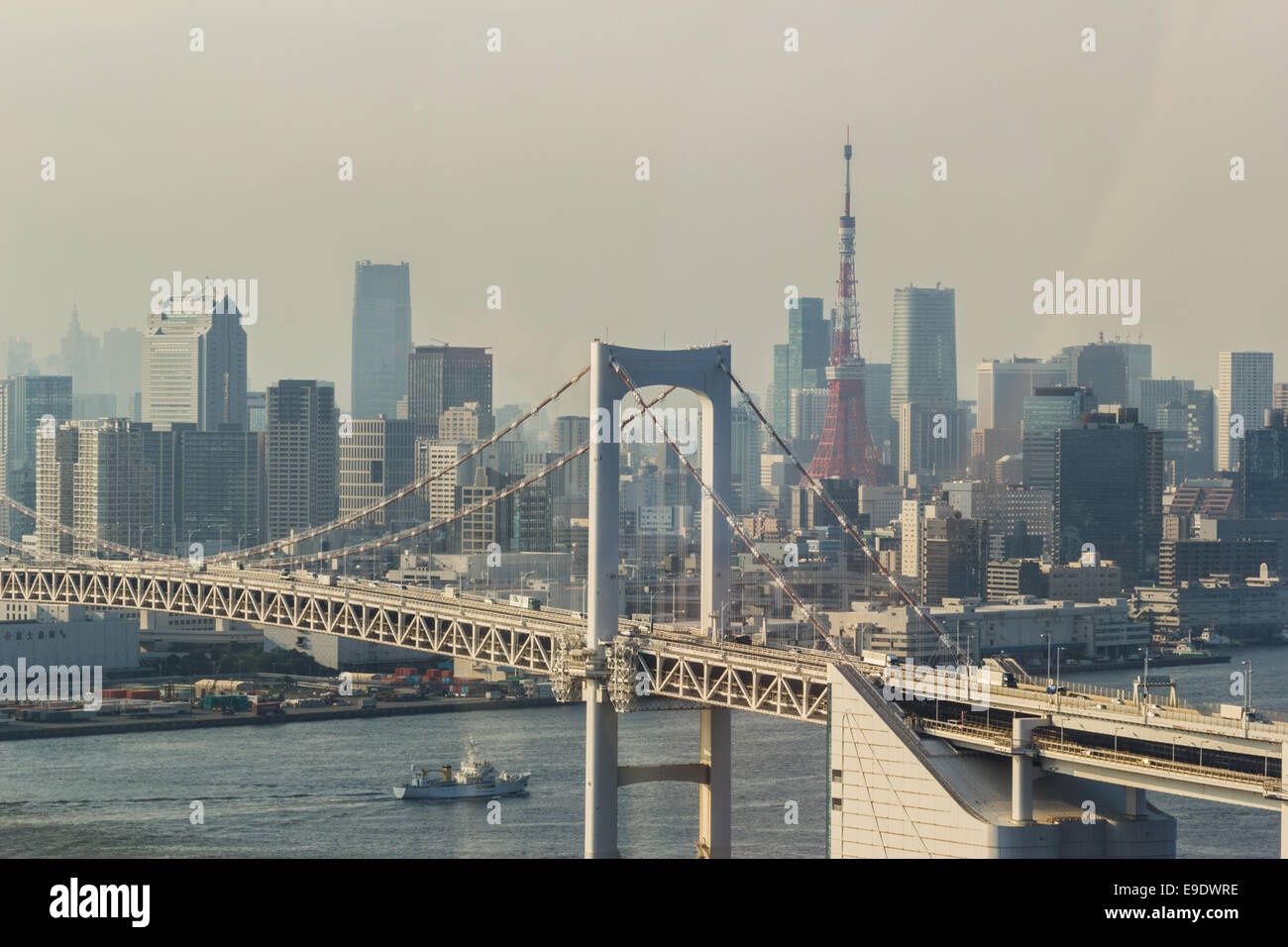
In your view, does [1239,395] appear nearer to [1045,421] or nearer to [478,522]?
[1045,421]

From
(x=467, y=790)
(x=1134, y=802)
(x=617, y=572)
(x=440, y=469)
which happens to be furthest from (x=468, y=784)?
(x=440, y=469)

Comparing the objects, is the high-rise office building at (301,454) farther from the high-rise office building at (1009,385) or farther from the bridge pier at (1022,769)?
the bridge pier at (1022,769)

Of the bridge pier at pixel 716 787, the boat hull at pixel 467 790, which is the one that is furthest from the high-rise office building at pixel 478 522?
the bridge pier at pixel 716 787

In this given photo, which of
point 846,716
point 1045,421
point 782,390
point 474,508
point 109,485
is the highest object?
point 782,390

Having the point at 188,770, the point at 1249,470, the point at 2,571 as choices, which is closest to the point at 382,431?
the point at 1249,470

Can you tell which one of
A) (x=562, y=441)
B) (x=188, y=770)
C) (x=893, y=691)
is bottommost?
(x=188, y=770)
